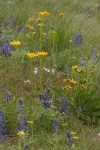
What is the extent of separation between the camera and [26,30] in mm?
5797

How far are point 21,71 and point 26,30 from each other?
3.89 feet

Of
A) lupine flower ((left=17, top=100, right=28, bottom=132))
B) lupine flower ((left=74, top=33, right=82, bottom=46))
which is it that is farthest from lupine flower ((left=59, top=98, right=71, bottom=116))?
lupine flower ((left=74, top=33, right=82, bottom=46))

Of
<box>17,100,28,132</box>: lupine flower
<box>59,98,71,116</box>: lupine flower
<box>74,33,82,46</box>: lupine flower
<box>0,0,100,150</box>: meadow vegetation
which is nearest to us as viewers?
<box>17,100,28,132</box>: lupine flower

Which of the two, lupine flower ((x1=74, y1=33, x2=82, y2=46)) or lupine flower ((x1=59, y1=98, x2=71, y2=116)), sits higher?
lupine flower ((x1=74, y1=33, x2=82, y2=46))

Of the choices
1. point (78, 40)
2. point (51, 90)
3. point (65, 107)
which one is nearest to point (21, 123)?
point (65, 107)

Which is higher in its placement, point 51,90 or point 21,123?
point 51,90

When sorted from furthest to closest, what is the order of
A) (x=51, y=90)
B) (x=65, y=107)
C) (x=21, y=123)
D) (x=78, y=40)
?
(x=78, y=40), (x=51, y=90), (x=65, y=107), (x=21, y=123)

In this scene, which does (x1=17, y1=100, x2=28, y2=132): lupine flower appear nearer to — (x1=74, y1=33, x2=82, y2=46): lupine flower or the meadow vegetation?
the meadow vegetation

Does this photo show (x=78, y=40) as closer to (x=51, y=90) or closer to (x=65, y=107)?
(x=51, y=90)

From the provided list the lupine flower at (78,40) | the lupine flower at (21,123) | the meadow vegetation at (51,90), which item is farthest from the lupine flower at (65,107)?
the lupine flower at (78,40)

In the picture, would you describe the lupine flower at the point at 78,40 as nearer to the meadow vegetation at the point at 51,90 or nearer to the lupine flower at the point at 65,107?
the meadow vegetation at the point at 51,90

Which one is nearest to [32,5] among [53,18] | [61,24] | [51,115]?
[53,18]

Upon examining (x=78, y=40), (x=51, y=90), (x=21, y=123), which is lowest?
(x=21, y=123)

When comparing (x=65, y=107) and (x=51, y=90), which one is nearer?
(x=65, y=107)
